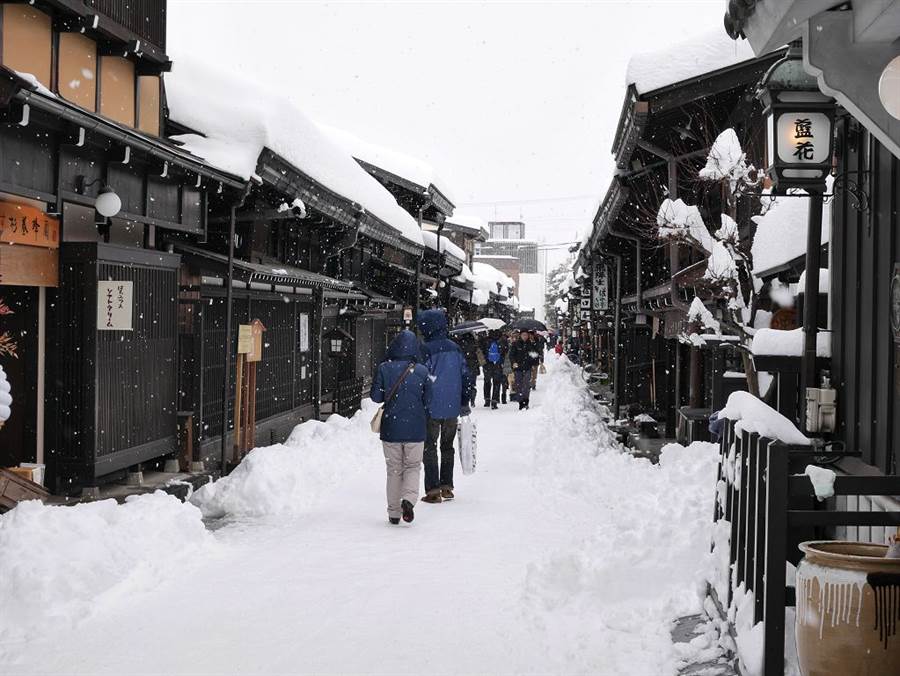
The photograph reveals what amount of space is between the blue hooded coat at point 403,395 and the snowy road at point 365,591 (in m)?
0.99

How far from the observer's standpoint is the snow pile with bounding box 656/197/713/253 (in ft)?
39.8

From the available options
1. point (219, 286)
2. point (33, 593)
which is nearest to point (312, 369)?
point (219, 286)

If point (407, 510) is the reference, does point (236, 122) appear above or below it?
above

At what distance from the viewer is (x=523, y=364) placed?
26672 millimetres

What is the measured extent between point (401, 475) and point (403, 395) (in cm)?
85

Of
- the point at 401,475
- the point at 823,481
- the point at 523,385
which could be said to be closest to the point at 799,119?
the point at 823,481

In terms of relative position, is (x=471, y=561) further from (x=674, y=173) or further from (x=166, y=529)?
(x=674, y=173)

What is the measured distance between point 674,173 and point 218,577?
9.75 m

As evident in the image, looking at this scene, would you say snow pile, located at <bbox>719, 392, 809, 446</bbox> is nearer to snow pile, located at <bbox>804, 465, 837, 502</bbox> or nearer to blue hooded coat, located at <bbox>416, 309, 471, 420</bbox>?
snow pile, located at <bbox>804, 465, 837, 502</bbox>

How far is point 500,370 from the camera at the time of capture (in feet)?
91.0

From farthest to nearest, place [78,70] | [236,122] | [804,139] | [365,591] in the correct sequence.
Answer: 1. [236,122]
2. [78,70]
3. [804,139]
4. [365,591]

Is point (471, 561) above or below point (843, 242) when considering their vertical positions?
below

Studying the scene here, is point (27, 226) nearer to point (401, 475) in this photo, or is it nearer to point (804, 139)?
point (401, 475)

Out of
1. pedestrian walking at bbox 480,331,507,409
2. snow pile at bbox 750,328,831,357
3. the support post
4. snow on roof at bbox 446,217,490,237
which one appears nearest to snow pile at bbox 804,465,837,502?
the support post
